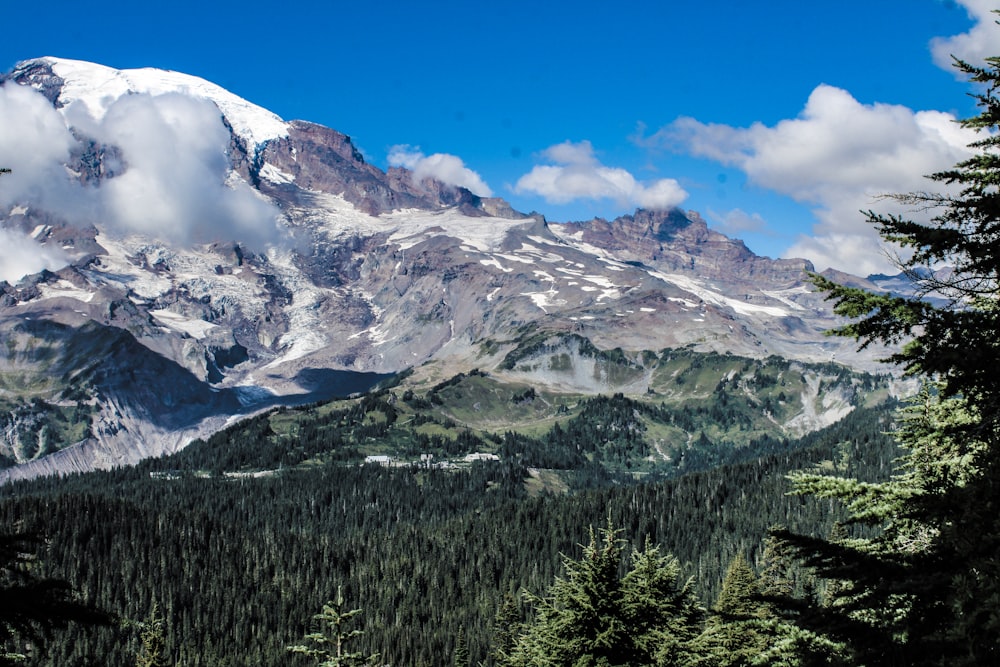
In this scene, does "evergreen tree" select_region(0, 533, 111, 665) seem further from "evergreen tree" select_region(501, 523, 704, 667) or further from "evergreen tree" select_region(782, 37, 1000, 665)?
"evergreen tree" select_region(501, 523, 704, 667)

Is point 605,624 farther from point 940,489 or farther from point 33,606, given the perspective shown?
point 33,606

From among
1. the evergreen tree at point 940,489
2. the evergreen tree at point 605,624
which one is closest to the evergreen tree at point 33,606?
the evergreen tree at point 940,489

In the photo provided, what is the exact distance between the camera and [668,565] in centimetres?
3128

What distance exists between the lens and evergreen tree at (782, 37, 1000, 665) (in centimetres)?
1362

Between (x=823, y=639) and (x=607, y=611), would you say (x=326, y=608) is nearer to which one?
(x=607, y=611)

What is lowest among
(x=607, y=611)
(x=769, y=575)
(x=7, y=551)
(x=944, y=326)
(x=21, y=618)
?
(x=769, y=575)

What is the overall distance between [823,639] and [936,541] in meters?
3.55

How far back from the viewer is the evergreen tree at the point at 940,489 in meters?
13.6

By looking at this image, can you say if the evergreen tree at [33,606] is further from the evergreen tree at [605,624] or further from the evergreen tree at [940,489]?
the evergreen tree at [605,624]

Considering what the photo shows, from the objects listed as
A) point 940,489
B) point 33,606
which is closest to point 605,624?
point 940,489

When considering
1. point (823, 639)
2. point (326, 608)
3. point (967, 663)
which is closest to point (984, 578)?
point (967, 663)

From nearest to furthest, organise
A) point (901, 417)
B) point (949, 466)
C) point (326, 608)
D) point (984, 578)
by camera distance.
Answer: point (984, 578) → point (949, 466) → point (901, 417) → point (326, 608)

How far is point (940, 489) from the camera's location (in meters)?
16.5

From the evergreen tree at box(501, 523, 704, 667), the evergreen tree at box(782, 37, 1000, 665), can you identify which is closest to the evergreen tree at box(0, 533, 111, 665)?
the evergreen tree at box(782, 37, 1000, 665)
